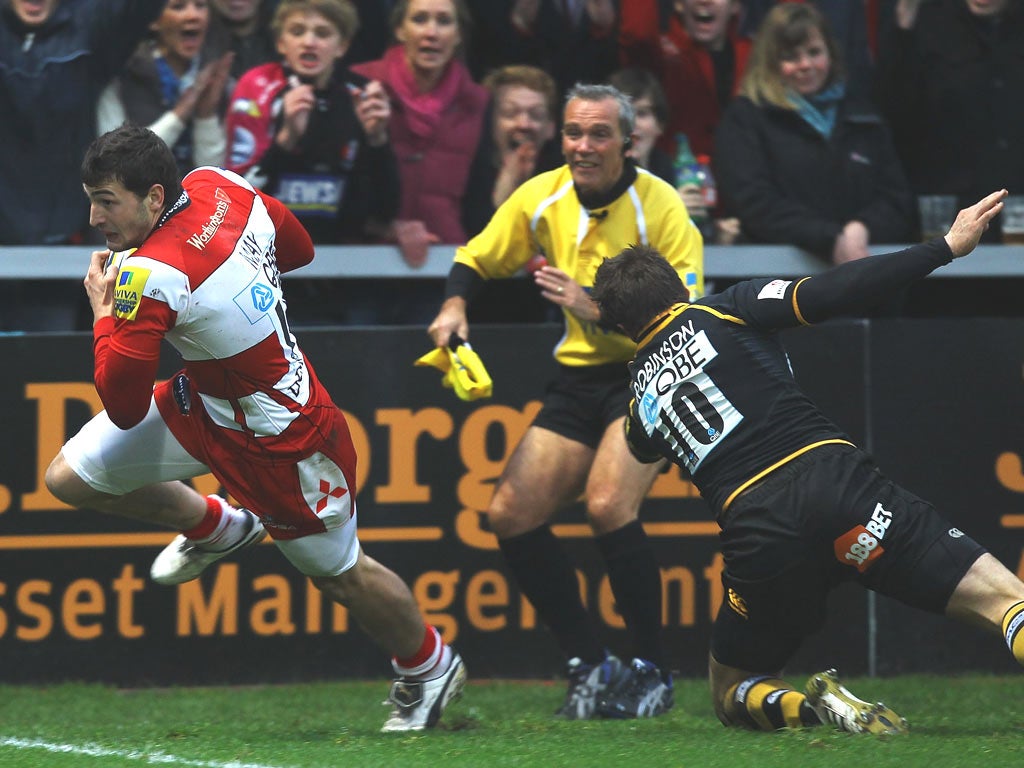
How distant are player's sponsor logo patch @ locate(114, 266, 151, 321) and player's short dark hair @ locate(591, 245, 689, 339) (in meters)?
1.49

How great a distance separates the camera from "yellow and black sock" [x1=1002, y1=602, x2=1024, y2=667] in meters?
5.12

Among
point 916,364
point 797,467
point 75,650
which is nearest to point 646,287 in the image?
point 797,467

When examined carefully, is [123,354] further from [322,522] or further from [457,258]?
[457,258]

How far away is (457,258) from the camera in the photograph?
6945 millimetres

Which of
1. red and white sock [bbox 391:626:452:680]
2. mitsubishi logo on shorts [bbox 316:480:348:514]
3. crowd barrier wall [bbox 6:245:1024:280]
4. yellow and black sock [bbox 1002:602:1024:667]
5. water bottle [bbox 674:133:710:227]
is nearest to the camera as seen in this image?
yellow and black sock [bbox 1002:602:1024:667]

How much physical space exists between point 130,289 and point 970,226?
2561 millimetres

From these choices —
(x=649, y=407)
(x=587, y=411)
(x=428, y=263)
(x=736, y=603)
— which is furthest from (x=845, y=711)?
(x=428, y=263)

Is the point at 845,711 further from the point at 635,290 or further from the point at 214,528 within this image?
the point at 214,528

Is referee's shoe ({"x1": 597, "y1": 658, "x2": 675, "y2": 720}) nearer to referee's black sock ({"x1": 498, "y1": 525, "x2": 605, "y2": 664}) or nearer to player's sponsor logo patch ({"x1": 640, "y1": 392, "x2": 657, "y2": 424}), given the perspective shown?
referee's black sock ({"x1": 498, "y1": 525, "x2": 605, "y2": 664})

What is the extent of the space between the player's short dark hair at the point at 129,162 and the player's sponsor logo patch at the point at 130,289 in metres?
0.26

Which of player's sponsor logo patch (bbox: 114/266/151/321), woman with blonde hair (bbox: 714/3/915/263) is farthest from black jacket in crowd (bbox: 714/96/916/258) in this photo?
player's sponsor logo patch (bbox: 114/266/151/321)

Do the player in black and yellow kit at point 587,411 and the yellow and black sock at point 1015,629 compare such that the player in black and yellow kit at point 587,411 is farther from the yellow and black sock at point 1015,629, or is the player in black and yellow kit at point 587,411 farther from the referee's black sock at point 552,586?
the yellow and black sock at point 1015,629

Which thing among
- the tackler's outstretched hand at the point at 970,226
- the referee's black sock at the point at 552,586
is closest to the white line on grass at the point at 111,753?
the referee's black sock at the point at 552,586

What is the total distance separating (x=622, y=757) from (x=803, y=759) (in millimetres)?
544
